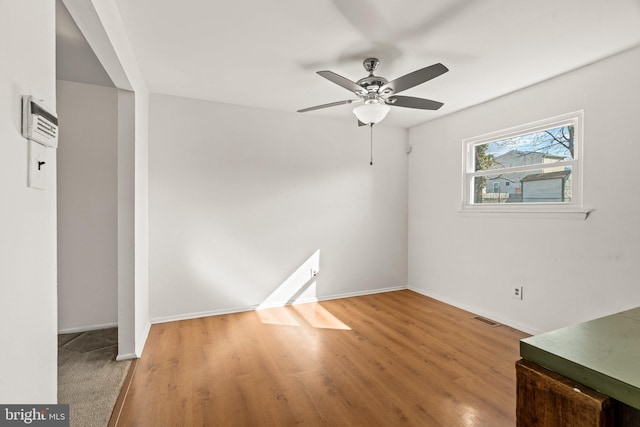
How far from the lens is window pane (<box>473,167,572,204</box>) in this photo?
2822 mm

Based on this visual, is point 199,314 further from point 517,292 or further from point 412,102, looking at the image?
point 517,292

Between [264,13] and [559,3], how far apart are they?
1.75 meters

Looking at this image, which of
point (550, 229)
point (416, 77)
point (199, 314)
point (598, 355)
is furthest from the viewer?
point (199, 314)

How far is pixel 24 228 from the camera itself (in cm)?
87

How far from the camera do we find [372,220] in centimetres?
436

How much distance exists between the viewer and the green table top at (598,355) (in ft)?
1.71

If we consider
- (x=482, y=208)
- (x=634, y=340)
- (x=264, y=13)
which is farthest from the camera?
(x=482, y=208)

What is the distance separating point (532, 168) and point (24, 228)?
12.2ft

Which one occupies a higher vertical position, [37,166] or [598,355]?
[37,166]

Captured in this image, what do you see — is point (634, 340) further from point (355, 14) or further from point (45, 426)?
point (355, 14)

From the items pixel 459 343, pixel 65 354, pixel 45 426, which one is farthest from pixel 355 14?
pixel 65 354

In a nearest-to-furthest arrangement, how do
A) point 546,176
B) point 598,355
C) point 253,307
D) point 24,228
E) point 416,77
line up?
1. point 598,355
2. point 24,228
3. point 416,77
4. point 546,176
5. point 253,307

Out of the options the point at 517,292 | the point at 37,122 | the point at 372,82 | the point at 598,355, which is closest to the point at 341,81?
the point at 372,82

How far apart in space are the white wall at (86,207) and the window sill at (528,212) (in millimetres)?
3928
